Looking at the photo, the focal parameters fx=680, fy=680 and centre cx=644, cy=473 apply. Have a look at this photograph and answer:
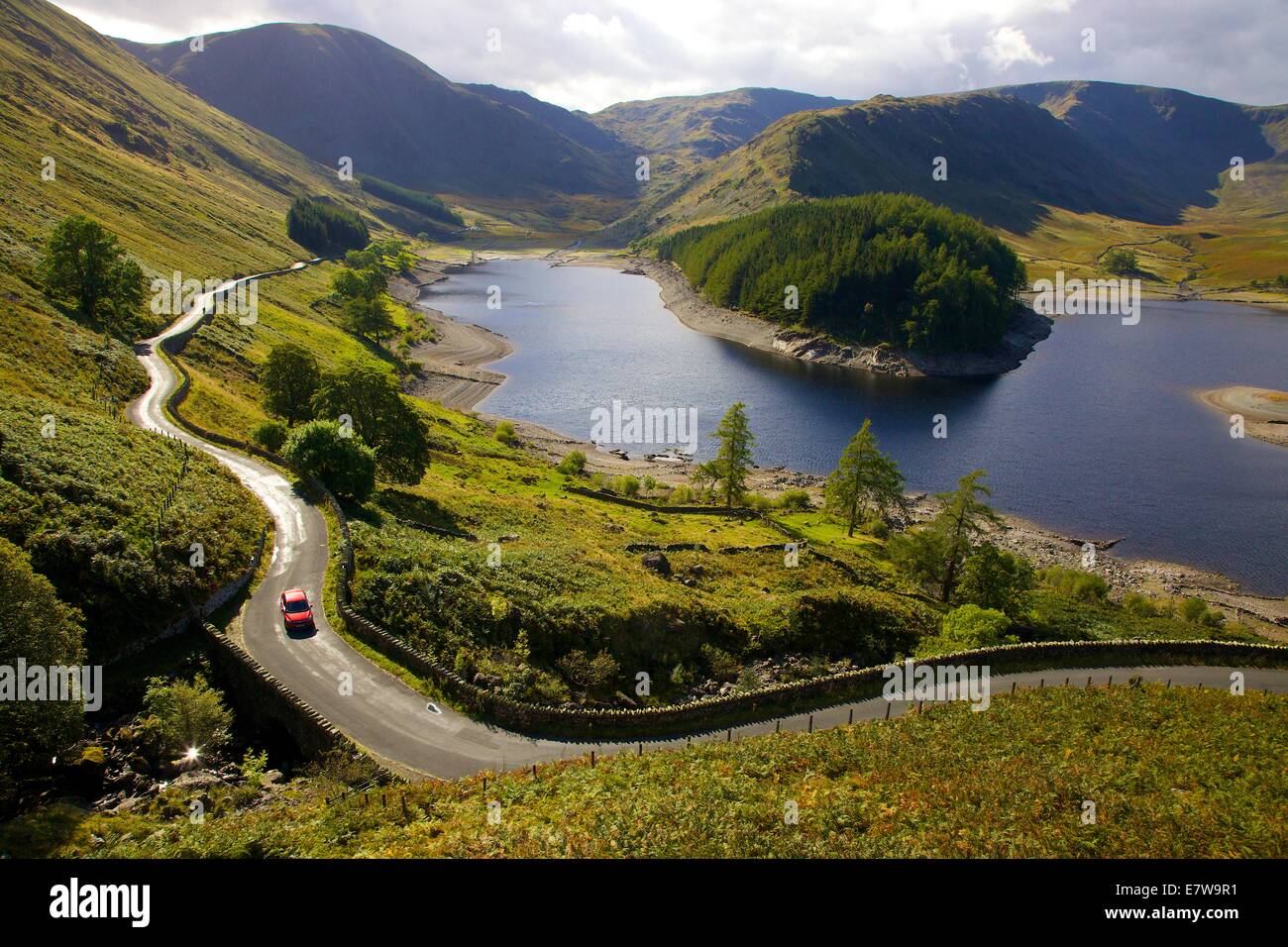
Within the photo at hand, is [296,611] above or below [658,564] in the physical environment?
above

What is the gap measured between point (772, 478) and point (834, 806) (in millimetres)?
79980

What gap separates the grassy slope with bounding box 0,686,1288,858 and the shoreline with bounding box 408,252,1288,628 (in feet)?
138

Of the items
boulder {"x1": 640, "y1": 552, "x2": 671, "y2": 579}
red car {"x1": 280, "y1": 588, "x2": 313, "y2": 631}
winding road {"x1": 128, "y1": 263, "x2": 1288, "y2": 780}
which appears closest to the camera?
winding road {"x1": 128, "y1": 263, "x2": 1288, "y2": 780}

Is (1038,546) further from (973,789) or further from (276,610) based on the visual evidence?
(276,610)

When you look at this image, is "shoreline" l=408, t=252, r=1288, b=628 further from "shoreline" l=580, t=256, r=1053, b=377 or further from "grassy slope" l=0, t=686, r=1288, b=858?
"grassy slope" l=0, t=686, r=1288, b=858

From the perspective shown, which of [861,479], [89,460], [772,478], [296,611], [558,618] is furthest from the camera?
[772,478]

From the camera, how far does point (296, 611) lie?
3591cm

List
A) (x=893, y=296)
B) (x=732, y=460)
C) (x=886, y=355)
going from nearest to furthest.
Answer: (x=732, y=460)
(x=886, y=355)
(x=893, y=296)

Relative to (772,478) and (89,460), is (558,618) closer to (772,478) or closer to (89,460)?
(89,460)

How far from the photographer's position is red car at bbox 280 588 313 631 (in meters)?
35.5

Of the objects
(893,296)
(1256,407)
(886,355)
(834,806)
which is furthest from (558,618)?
(893,296)

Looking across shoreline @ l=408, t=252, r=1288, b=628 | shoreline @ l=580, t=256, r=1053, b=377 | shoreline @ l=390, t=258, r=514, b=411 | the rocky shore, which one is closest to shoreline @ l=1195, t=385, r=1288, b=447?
shoreline @ l=580, t=256, r=1053, b=377

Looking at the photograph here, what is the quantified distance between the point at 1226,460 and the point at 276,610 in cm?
13383

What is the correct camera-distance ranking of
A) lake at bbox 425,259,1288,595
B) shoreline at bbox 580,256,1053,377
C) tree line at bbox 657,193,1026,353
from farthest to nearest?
1. tree line at bbox 657,193,1026,353
2. shoreline at bbox 580,256,1053,377
3. lake at bbox 425,259,1288,595
